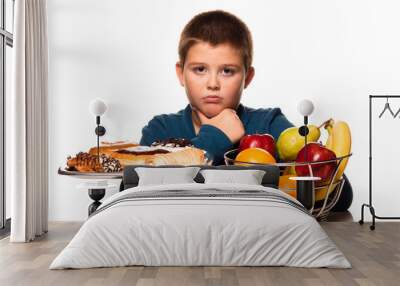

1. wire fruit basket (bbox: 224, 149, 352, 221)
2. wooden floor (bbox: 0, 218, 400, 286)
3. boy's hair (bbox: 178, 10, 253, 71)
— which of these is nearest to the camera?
wooden floor (bbox: 0, 218, 400, 286)

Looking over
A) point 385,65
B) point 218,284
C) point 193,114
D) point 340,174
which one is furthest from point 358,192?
point 218,284

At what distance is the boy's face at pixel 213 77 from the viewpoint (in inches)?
285

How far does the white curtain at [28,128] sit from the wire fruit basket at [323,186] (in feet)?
6.47

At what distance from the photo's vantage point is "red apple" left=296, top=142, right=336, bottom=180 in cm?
684

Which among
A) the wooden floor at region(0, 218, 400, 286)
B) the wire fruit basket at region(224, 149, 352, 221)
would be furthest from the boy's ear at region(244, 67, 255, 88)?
the wooden floor at region(0, 218, 400, 286)

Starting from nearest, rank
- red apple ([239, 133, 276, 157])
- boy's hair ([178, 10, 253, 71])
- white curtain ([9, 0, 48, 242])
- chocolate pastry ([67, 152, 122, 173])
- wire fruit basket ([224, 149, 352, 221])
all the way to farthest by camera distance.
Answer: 1. white curtain ([9, 0, 48, 242])
2. wire fruit basket ([224, 149, 352, 221])
3. red apple ([239, 133, 276, 157])
4. chocolate pastry ([67, 152, 122, 173])
5. boy's hair ([178, 10, 253, 71])

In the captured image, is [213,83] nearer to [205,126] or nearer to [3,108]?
[205,126]

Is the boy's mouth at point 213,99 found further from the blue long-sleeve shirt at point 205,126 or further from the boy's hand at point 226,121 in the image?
the blue long-sleeve shirt at point 205,126

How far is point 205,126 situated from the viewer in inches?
287

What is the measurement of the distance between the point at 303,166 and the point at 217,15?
2.01 m

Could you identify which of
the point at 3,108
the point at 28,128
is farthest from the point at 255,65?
the point at 3,108

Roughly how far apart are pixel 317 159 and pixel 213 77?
1.47m

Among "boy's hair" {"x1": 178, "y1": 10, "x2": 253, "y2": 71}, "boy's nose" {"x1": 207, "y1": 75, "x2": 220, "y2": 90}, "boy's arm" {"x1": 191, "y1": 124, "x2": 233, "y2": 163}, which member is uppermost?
"boy's hair" {"x1": 178, "y1": 10, "x2": 253, "y2": 71}

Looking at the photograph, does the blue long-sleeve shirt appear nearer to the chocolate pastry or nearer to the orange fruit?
the orange fruit
